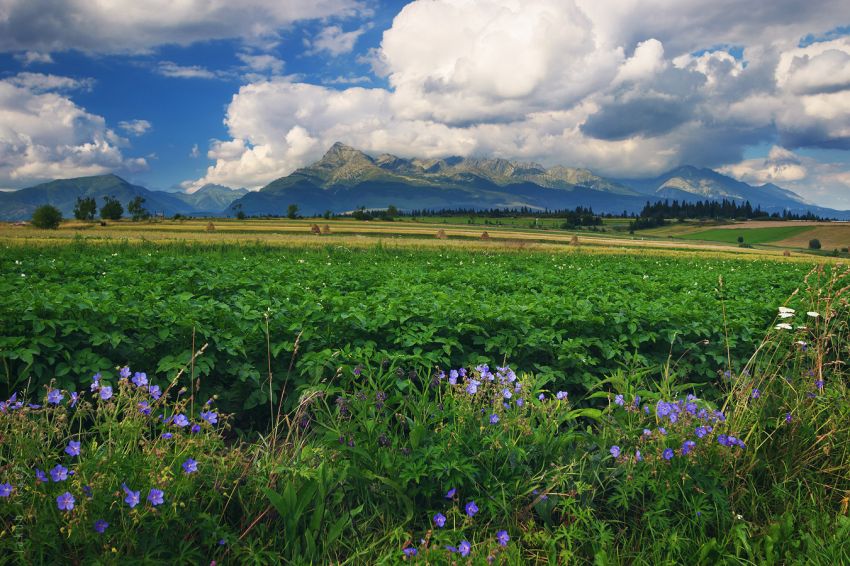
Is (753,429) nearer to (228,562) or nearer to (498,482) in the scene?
(498,482)

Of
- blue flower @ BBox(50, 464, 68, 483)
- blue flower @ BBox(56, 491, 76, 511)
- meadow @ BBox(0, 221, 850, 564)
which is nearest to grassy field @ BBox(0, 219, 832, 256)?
meadow @ BBox(0, 221, 850, 564)

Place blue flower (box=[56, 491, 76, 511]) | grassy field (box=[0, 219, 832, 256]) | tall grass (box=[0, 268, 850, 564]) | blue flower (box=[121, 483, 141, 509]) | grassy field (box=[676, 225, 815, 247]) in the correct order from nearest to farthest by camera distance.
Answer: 1. blue flower (box=[56, 491, 76, 511])
2. blue flower (box=[121, 483, 141, 509])
3. tall grass (box=[0, 268, 850, 564])
4. grassy field (box=[0, 219, 832, 256])
5. grassy field (box=[676, 225, 815, 247])

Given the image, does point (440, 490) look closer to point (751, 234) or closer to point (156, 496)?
point (156, 496)

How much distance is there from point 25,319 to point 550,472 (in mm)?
5483

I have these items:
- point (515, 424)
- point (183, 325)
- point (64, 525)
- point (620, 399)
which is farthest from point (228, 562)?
point (620, 399)

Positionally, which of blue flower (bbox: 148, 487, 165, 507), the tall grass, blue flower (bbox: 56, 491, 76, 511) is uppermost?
blue flower (bbox: 56, 491, 76, 511)

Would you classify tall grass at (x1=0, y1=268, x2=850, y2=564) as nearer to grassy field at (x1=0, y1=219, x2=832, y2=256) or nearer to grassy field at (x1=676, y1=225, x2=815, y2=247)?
grassy field at (x1=0, y1=219, x2=832, y2=256)

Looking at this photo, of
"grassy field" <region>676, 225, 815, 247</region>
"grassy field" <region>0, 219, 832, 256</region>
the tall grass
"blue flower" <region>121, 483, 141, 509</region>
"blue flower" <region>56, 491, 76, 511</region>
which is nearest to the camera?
"blue flower" <region>56, 491, 76, 511</region>

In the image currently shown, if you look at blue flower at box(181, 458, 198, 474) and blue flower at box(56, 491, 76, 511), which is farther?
blue flower at box(181, 458, 198, 474)

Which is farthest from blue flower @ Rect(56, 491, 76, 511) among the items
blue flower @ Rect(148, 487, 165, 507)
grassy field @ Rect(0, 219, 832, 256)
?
grassy field @ Rect(0, 219, 832, 256)

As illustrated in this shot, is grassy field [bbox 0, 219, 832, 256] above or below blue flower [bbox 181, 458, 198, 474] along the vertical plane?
above

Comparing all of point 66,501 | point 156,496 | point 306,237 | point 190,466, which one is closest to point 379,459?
point 190,466

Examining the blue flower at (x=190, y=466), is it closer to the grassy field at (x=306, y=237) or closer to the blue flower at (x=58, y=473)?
the blue flower at (x=58, y=473)

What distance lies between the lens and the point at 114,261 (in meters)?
15.5
